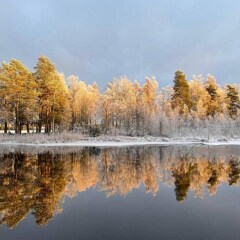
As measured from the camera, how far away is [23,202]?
8.20 metres

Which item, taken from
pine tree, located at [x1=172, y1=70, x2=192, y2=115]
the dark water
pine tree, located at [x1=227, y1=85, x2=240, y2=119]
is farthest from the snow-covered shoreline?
pine tree, located at [x1=227, y1=85, x2=240, y2=119]

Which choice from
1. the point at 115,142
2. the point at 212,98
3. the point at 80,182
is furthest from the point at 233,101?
the point at 80,182

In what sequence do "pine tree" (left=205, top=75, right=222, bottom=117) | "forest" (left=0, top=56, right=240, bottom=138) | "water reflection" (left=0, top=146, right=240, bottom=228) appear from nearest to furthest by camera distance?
"water reflection" (left=0, top=146, right=240, bottom=228) < "forest" (left=0, top=56, right=240, bottom=138) < "pine tree" (left=205, top=75, right=222, bottom=117)

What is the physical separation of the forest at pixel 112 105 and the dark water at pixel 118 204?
2809 centimetres

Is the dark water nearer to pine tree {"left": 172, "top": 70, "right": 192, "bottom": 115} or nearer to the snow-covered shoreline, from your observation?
the snow-covered shoreline

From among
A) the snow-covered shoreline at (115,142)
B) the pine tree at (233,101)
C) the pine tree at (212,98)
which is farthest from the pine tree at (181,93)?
the snow-covered shoreline at (115,142)

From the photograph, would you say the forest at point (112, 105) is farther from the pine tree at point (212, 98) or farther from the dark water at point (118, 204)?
the dark water at point (118, 204)

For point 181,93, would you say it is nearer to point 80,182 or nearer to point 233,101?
point 233,101

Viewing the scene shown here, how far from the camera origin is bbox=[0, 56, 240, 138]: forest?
130 feet

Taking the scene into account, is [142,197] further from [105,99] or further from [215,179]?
[105,99]

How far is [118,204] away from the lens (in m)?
8.46

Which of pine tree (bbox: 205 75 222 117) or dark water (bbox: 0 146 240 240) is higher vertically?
pine tree (bbox: 205 75 222 117)

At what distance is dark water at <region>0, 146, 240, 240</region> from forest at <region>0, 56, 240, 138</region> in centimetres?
2809

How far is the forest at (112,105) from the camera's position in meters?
39.6
